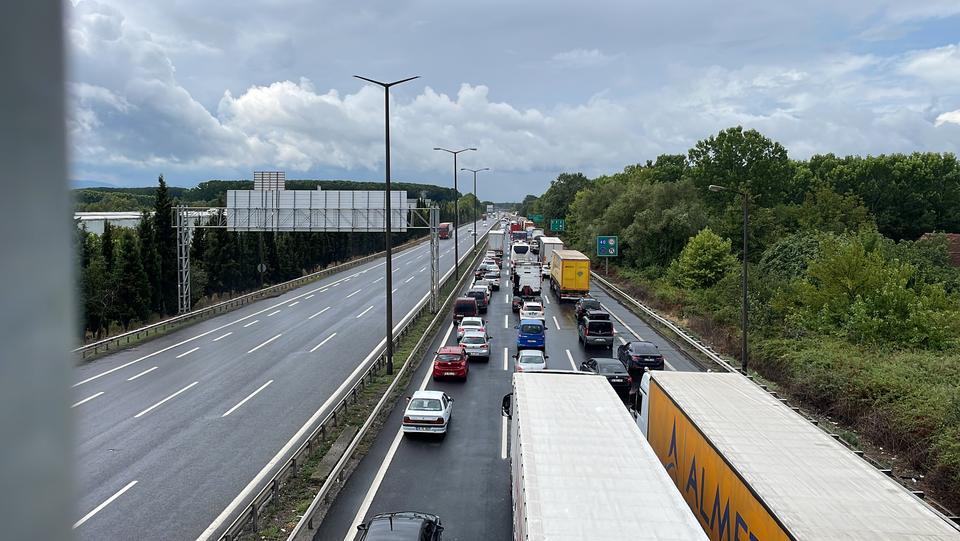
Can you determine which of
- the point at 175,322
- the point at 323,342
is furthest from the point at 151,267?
the point at 323,342

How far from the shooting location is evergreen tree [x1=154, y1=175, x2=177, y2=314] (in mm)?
48812

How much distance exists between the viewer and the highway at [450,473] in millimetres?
14844

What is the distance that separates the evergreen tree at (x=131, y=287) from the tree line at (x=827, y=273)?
35.5m

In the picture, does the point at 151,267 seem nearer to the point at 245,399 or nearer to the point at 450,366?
the point at 245,399

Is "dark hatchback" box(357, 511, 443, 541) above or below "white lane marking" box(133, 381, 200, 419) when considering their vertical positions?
above

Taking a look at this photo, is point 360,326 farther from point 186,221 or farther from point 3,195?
point 3,195

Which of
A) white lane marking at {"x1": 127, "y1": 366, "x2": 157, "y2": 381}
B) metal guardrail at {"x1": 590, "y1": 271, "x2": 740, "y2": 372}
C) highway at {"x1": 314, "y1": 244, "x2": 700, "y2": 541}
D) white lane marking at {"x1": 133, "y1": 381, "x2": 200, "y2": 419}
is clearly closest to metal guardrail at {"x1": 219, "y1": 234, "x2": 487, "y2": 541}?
highway at {"x1": 314, "y1": 244, "x2": 700, "y2": 541}

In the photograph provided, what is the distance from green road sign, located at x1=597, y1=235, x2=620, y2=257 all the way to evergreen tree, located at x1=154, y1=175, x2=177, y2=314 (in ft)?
132

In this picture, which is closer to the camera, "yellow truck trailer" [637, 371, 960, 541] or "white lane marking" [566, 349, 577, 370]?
"yellow truck trailer" [637, 371, 960, 541]

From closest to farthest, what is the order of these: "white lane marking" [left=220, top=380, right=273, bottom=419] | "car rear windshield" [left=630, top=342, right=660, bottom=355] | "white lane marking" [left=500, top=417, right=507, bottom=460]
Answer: "white lane marking" [left=500, top=417, right=507, bottom=460], "white lane marking" [left=220, top=380, right=273, bottom=419], "car rear windshield" [left=630, top=342, right=660, bottom=355]

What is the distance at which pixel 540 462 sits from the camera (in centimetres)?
1188

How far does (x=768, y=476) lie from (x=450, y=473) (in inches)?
352

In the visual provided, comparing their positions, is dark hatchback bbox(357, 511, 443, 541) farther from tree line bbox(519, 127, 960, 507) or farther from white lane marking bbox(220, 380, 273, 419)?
tree line bbox(519, 127, 960, 507)

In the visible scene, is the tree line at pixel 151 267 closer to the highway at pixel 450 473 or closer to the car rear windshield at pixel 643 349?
the highway at pixel 450 473
